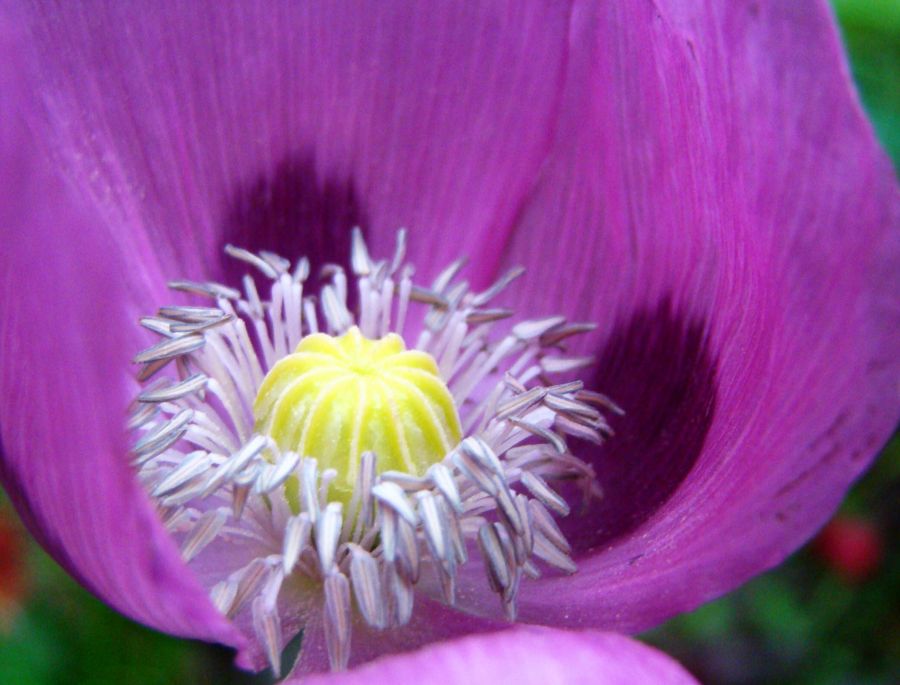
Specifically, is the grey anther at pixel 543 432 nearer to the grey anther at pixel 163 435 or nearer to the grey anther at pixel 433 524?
the grey anther at pixel 433 524

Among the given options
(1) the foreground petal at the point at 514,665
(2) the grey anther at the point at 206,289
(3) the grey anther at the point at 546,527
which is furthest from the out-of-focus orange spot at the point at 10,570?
(1) the foreground petal at the point at 514,665

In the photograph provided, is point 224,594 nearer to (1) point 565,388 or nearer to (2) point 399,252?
(1) point 565,388

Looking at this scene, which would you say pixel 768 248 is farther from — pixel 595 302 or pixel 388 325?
pixel 388 325

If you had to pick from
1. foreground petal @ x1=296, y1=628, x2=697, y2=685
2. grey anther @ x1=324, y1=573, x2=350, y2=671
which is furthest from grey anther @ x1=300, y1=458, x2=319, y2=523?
foreground petal @ x1=296, y1=628, x2=697, y2=685

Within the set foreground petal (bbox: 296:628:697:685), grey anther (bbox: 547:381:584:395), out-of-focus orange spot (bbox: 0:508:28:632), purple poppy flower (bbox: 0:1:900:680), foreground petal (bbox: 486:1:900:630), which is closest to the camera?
foreground petal (bbox: 296:628:697:685)

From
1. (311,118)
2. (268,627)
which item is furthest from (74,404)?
(311,118)

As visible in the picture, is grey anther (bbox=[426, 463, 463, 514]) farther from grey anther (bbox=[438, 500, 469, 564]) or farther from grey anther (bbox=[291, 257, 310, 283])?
grey anther (bbox=[291, 257, 310, 283])

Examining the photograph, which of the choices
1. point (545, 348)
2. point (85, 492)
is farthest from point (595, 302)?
point (85, 492)
